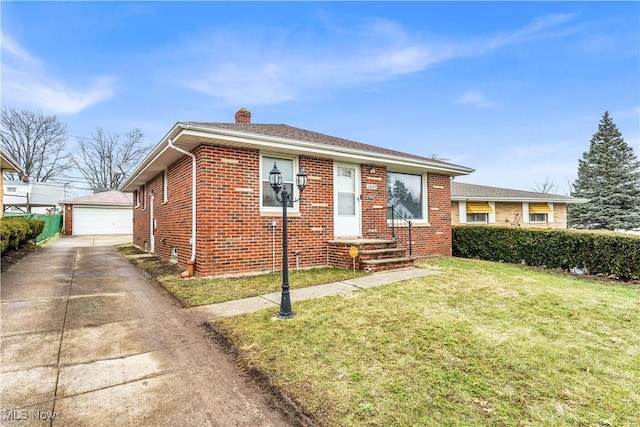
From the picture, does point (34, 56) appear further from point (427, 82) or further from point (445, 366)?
point (445, 366)

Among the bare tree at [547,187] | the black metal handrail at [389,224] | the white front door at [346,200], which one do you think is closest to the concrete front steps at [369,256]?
the white front door at [346,200]

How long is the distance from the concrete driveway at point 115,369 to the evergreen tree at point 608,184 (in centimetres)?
2770

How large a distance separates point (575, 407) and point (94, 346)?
4.17m

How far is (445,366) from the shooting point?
269 cm

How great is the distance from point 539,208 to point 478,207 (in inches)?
164

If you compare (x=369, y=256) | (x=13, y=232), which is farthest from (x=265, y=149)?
(x=13, y=232)

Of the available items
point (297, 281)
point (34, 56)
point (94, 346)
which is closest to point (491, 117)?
point (297, 281)

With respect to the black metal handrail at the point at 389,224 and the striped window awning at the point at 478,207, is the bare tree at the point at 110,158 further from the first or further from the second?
the black metal handrail at the point at 389,224

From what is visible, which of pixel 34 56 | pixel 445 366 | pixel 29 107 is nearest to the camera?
pixel 445 366

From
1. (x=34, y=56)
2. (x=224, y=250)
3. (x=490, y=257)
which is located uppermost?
(x=34, y=56)

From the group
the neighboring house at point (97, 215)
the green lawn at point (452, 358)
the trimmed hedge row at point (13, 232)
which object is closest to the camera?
the green lawn at point (452, 358)

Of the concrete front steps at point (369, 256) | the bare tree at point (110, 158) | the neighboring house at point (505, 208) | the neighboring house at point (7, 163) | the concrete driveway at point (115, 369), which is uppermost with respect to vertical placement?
the bare tree at point (110, 158)

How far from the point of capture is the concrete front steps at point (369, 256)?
7.01m

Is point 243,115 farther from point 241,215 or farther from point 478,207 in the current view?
point 478,207
